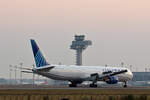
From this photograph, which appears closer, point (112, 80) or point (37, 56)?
point (37, 56)

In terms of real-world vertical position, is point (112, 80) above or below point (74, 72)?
below

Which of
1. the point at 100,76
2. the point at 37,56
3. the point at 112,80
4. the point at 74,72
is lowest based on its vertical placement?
the point at 112,80

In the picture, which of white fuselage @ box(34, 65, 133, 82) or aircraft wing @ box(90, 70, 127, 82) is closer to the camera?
white fuselage @ box(34, 65, 133, 82)

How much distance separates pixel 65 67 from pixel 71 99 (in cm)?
4276

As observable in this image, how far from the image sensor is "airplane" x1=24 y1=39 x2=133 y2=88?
83500mm

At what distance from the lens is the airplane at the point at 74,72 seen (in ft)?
274

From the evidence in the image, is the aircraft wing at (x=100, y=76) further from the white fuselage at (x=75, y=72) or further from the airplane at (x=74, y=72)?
the white fuselage at (x=75, y=72)

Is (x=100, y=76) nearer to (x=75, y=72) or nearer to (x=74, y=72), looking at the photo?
(x=75, y=72)

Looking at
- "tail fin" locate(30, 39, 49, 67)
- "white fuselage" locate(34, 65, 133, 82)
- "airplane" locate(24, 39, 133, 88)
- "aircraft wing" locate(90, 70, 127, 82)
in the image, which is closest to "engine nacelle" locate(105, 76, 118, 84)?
"airplane" locate(24, 39, 133, 88)

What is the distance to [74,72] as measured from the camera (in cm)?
8675

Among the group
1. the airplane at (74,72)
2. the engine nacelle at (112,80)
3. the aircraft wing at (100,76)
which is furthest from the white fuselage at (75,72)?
the engine nacelle at (112,80)

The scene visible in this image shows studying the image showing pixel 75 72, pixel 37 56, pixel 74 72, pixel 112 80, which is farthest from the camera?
pixel 75 72

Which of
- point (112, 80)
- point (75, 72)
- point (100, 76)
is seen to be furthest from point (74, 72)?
point (112, 80)

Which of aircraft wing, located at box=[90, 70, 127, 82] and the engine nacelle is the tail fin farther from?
the engine nacelle
